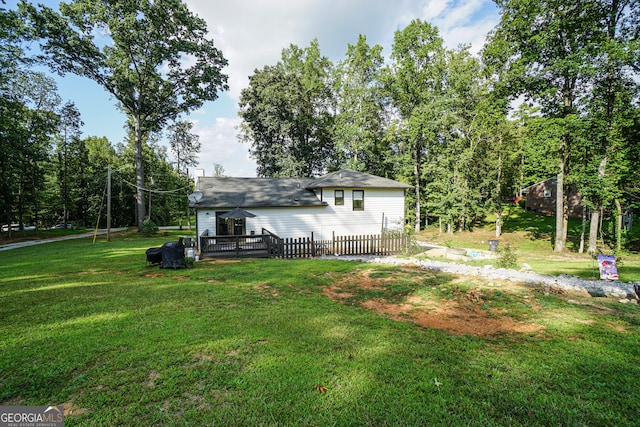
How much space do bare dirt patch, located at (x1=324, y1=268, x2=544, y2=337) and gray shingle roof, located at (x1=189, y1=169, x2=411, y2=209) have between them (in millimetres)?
9865

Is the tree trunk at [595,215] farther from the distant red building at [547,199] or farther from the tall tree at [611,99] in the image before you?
the distant red building at [547,199]

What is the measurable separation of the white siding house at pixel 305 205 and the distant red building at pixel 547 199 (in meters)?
19.2

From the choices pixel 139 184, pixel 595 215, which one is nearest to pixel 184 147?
pixel 139 184

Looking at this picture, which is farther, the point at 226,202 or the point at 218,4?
the point at 226,202

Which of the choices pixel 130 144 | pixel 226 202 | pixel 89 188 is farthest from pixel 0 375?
pixel 130 144

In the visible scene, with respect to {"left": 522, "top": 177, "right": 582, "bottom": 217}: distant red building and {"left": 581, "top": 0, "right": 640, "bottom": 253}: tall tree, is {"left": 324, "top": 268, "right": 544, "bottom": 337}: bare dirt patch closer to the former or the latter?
{"left": 581, "top": 0, "right": 640, "bottom": 253}: tall tree

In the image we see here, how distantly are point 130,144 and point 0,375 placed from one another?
4385 centimetres

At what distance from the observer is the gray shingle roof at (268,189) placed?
1591cm

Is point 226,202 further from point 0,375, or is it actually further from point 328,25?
point 328,25

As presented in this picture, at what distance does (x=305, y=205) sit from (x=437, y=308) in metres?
12.1

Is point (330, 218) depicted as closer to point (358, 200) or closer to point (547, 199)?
point (358, 200)

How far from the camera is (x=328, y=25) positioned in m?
23.5

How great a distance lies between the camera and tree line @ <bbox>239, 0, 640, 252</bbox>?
12836 mm

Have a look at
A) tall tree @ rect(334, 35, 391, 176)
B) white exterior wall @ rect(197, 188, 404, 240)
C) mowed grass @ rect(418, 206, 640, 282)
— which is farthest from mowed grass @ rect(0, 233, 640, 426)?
tall tree @ rect(334, 35, 391, 176)
